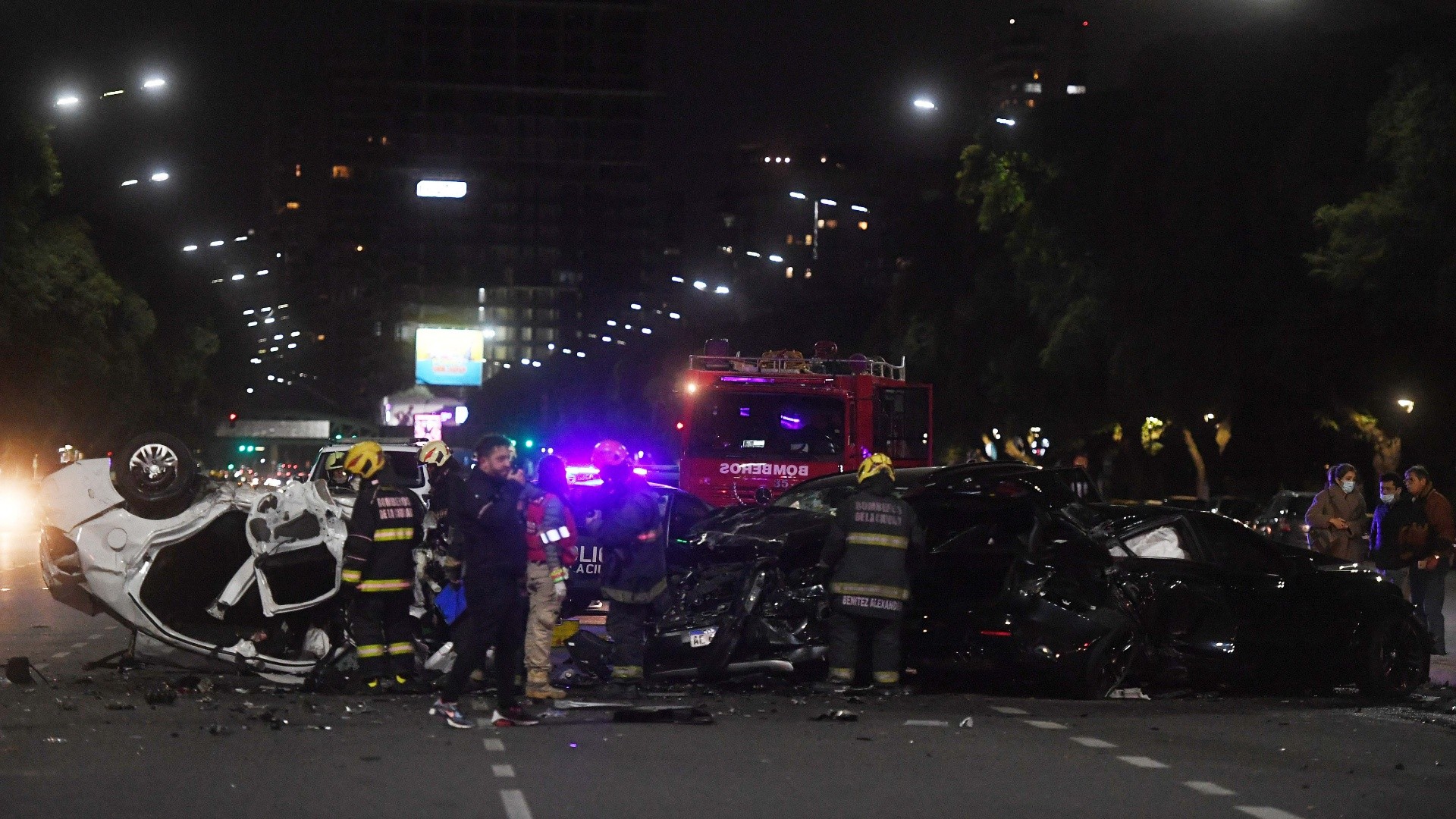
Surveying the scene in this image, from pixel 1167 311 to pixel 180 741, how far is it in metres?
36.6

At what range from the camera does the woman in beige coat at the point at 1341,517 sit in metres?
19.1

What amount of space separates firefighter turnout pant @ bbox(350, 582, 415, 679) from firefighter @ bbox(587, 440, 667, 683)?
142 centimetres

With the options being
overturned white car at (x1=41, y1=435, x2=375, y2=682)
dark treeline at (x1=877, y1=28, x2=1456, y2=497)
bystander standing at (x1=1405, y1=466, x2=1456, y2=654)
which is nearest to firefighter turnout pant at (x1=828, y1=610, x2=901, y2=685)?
overturned white car at (x1=41, y1=435, x2=375, y2=682)

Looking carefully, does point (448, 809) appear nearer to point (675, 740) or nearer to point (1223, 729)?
point (675, 740)

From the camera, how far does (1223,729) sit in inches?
488

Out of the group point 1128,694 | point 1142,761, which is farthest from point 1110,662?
point 1142,761

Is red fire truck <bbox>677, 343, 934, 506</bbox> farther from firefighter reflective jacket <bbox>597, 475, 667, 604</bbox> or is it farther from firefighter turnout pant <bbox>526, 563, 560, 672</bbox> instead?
firefighter turnout pant <bbox>526, 563, 560, 672</bbox>

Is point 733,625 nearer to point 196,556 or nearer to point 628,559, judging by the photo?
point 628,559

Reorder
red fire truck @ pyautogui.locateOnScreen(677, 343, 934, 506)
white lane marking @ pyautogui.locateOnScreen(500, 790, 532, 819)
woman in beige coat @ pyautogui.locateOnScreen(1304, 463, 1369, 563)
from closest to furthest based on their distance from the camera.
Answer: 1. white lane marking @ pyautogui.locateOnScreen(500, 790, 532, 819)
2. woman in beige coat @ pyautogui.locateOnScreen(1304, 463, 1369, 563)
3. red fire truck @ pyautogui.locateOnScreen(677, 343, 934, 506)

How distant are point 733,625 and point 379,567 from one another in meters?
2.49

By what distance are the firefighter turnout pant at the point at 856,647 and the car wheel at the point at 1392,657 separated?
12.9 ft

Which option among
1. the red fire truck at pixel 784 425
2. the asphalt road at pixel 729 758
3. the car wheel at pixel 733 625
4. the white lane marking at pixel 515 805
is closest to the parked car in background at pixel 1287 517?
the red fire truck at pixel 784 425

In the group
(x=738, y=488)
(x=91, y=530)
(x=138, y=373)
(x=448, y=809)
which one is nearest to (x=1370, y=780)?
(x=448, y=809)

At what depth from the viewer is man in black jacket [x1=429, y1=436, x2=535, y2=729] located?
38.6 ft
